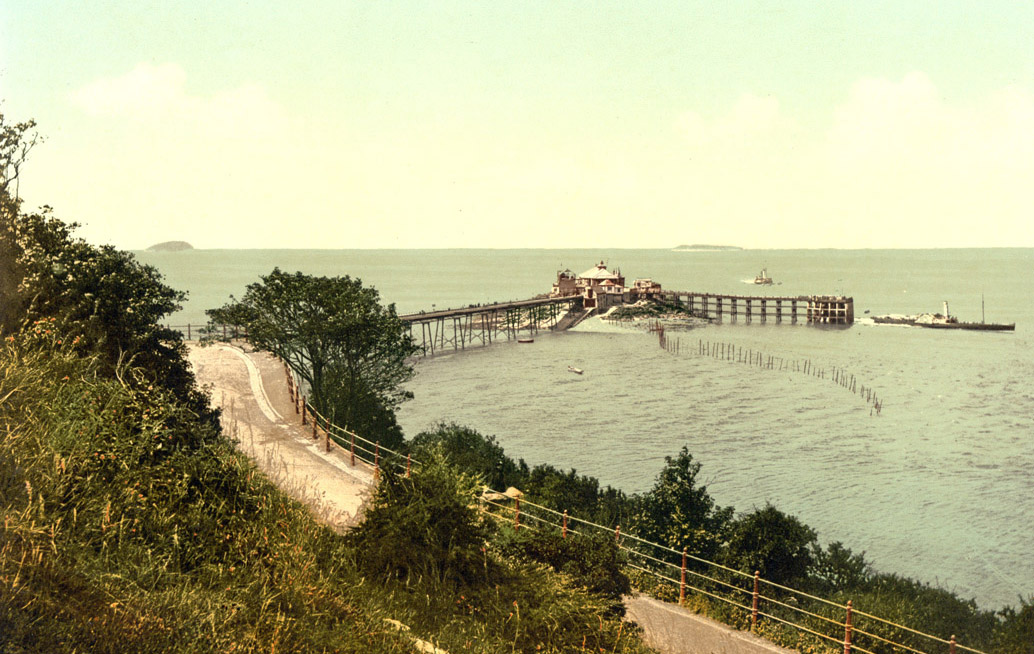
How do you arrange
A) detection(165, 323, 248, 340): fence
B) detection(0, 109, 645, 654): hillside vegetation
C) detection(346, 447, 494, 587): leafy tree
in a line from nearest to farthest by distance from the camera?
detection(0, 109, 645, 654): hillside vegetation, detection(346, 447, 494, 587): leafy tree, detection(165, 323, 248, 340): fence

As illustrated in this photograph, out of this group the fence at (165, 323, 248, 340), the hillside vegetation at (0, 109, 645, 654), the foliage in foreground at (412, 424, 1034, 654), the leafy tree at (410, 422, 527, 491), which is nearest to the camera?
the hillside vegetation at (0, 109, 645, 654)

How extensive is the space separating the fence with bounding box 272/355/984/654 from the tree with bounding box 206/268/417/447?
6281mm

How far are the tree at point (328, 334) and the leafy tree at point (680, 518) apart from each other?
12523mm

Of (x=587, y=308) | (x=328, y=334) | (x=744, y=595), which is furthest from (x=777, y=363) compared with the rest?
(x=744, y=595)

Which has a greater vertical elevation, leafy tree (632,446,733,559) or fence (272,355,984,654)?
fence (272,355,984,654)

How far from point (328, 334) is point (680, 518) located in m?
16.9

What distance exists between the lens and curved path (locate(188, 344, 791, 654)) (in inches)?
575

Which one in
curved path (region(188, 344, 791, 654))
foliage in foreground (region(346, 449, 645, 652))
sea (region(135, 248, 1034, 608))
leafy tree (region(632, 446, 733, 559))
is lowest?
sea (region(135, 248, 1034, 608))

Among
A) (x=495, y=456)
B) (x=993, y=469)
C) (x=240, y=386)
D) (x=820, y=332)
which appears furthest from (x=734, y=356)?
(x=240, y=386)

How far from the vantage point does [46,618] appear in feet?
20.5

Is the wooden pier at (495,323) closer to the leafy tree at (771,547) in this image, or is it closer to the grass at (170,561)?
the leafy tree at (771,547)

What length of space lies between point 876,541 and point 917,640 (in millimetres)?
17526

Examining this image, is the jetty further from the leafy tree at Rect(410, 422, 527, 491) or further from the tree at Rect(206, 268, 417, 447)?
the tree at Rect(206, 268, 417, 447)

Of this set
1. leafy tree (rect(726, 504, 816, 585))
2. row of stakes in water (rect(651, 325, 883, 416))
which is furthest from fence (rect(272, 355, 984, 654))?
row of stakes in water (rect(651, 325, 883, 416))
